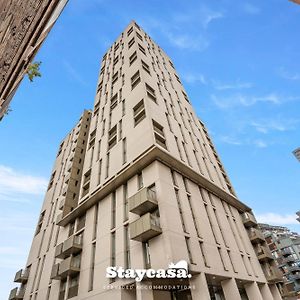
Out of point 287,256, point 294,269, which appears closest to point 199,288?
point 294,269

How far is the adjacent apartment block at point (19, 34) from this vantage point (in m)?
3.54

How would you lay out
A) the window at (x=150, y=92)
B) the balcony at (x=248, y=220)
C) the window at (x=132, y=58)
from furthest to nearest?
the window at (x=132, y=58) → the window at (x=150, y=92) → the balcony at (x=248, y=220)

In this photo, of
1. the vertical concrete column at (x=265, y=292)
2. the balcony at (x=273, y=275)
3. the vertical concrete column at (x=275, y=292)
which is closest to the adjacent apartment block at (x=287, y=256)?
the balcony at (x=273, y=275)

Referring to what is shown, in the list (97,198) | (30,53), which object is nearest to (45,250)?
(97,198)

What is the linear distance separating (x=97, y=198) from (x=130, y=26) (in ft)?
123

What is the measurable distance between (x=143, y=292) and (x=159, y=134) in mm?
12961

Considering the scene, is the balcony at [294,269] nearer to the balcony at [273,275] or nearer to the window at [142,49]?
the balcony at [273,275]

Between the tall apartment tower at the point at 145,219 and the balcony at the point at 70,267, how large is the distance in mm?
84

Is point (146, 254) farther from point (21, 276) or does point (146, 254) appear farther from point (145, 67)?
point (145, 67)

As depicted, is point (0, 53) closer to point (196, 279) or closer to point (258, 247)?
point (196, 279)

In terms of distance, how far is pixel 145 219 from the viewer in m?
14.6

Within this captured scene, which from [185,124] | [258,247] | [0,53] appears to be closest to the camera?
[0,53]

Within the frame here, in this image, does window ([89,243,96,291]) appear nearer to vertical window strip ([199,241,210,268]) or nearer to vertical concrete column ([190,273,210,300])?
vertical concrete column ([190,273,210,300])

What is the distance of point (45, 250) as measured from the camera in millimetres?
27109
